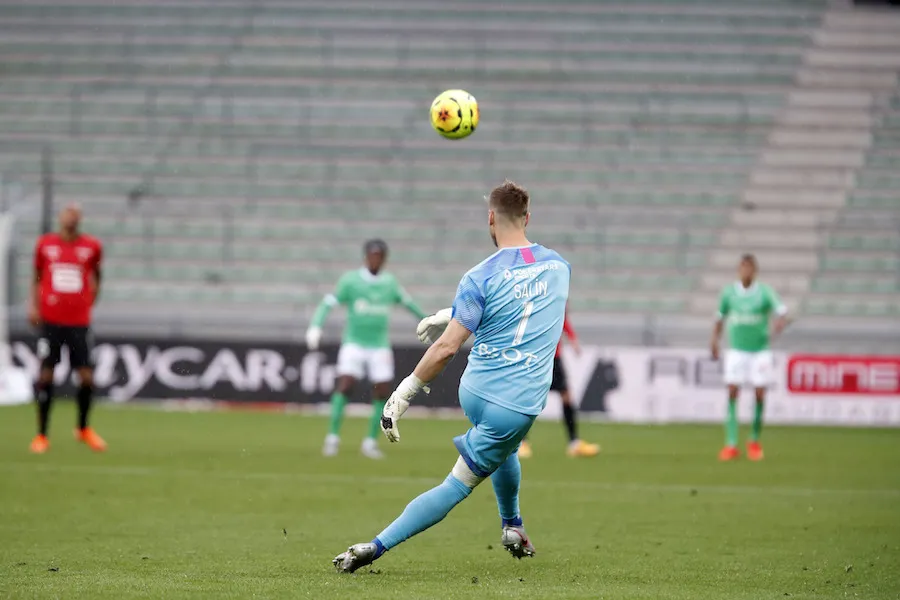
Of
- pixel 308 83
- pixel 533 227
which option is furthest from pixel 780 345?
pixel 308 83

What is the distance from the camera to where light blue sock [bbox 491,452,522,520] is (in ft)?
24.6

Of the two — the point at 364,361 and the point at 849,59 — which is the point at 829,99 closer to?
the point at 849,59

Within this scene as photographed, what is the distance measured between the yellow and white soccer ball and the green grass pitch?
2.70 m

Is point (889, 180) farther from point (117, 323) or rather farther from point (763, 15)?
point (117, 323)

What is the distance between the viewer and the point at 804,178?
88.8 ft

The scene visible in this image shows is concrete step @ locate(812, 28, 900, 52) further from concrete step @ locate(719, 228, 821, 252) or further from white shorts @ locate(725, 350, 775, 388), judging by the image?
white shorts @ locate(725, 350, 775, 388)

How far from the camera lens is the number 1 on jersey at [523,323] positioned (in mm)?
7102

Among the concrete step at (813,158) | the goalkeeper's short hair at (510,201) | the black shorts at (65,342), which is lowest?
the black shorts at (65,342)

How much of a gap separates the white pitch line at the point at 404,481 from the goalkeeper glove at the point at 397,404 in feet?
18.1

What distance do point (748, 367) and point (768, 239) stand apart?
10.2m

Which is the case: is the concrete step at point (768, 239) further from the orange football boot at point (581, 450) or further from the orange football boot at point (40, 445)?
the orange football boot at point (40, 445)

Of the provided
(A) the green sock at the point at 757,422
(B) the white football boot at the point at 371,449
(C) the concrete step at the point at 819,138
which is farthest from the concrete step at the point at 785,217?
(B) the white football boot at the point at 371,449

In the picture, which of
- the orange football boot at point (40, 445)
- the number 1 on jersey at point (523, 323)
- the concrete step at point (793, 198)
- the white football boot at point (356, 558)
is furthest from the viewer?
the concrete step at point (793, 198)

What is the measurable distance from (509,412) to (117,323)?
17.0 metres
